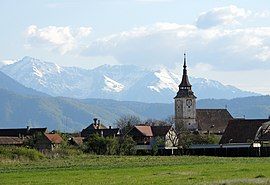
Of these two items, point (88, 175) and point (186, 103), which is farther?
point (186, 103)

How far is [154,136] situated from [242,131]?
863 inches

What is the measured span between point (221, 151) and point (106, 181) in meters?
66.9

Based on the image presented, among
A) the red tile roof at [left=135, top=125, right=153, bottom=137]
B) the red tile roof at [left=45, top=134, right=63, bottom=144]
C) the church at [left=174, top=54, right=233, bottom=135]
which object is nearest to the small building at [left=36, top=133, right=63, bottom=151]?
the red tile roof at [left=45, top=134, right=63, bottom=144]

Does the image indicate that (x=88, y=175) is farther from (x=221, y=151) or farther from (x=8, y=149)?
(x=221, y=151)

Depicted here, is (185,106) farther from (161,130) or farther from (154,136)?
(154,136)

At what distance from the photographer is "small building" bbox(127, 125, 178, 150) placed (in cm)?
14188

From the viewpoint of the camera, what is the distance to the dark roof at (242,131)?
130 meters

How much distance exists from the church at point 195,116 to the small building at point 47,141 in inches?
1746

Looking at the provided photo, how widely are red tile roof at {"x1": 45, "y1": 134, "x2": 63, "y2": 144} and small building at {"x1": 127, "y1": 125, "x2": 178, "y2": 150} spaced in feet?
46.2

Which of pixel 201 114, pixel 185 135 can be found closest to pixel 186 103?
pixel 201 114

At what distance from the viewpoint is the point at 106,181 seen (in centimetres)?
4388

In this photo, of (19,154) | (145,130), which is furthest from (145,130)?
(19,154)

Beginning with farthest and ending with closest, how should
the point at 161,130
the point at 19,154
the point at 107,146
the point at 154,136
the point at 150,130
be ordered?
1. the point at 150,130
2. the point at 161,130
3. the point at 154,136
4. the point at 107,146
5. the point at 19,154

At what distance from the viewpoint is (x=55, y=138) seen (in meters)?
133
